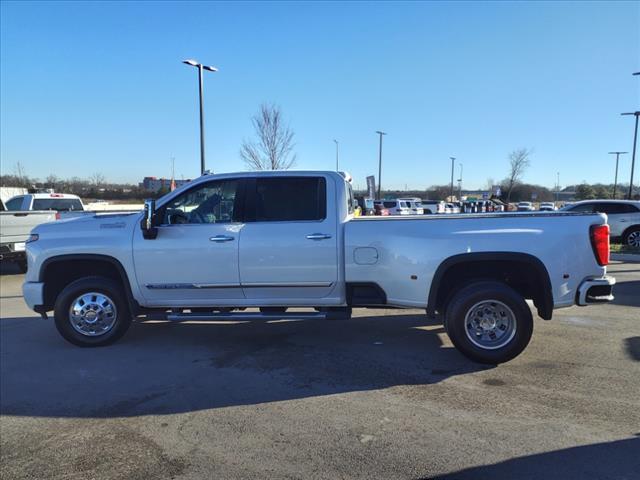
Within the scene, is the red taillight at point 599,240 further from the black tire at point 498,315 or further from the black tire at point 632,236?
the black tire at point 632,236

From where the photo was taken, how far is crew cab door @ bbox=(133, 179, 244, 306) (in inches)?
216

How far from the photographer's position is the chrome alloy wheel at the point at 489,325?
4.95m

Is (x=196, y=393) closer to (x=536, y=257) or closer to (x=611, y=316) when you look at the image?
(x=536, y=257)

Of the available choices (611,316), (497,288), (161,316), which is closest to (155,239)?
(161,316)

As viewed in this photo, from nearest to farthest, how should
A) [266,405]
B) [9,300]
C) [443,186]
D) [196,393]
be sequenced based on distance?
1. [266,405]
2. [196,393]
3. [9,300]
4. [443,186]

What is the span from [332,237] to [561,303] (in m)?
2.46

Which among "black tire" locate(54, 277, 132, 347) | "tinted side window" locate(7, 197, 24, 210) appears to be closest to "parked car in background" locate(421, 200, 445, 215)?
"tinted side window" locate(7, 197, 24, 210)

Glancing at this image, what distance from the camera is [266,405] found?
414 cm

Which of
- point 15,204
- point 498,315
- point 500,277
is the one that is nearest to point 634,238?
point 500,277

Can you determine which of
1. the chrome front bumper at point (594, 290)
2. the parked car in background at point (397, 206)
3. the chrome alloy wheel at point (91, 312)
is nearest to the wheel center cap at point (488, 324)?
the chrome front bumper at point (594, 290)

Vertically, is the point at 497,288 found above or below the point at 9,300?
above

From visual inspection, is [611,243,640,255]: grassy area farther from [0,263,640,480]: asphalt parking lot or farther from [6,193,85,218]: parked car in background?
[6,193,85,218]: parked car in background

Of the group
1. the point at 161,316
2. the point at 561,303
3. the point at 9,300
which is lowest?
the point at 9,300

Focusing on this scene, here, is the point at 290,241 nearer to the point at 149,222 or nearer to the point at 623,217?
the point at 149,222
